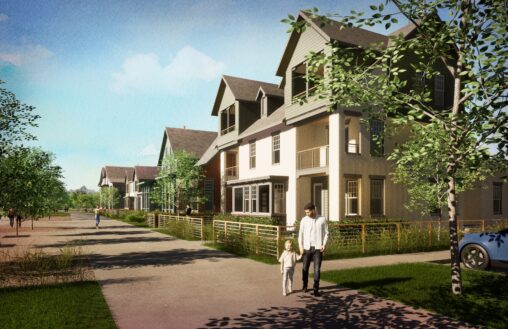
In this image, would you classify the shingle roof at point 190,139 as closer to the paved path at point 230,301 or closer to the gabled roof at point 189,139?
the gabled roof at point 189,139

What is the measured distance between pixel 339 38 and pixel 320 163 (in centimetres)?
688

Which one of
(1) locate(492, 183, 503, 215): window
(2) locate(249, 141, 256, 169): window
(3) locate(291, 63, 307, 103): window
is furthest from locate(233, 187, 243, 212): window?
(1) locate(492, 183, 503, 215): window

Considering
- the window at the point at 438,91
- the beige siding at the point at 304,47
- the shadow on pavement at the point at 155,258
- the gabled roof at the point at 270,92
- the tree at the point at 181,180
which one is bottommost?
the shadow on pavement at the point at 155,258

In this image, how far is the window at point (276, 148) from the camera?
25819 millimetres

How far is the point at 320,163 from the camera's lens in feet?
74.5

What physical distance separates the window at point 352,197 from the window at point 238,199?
11.2 m

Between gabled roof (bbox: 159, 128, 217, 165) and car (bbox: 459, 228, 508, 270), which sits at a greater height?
gabled roof (bbox: 159, 128, 217, 165)

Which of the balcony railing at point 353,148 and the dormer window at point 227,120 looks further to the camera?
the dormer window at point 227,120

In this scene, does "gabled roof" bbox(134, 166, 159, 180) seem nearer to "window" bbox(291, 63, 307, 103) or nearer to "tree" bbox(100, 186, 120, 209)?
"tree" bbox(100, 186, 120, 209)

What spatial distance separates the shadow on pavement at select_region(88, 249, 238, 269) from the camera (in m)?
13.2

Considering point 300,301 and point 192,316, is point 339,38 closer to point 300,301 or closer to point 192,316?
point 300,301

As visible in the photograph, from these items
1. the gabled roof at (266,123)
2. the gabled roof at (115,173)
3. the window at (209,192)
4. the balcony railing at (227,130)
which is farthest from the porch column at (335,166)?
the gabled roof at (115,173)

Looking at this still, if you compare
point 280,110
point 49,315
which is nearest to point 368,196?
point 280,110

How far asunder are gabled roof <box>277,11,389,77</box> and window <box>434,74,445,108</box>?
370 cm
